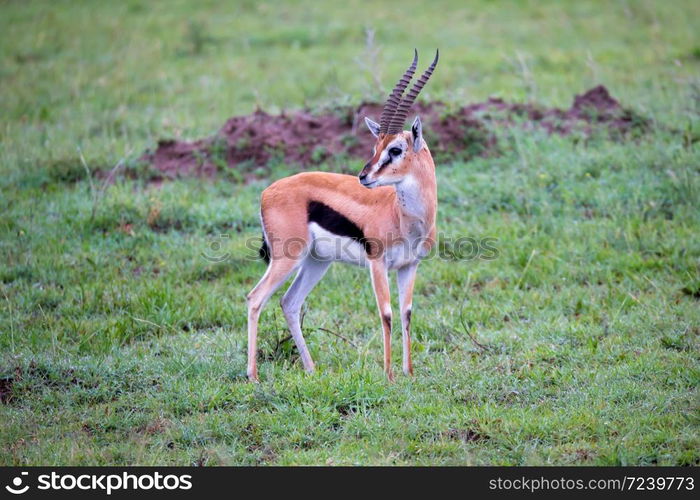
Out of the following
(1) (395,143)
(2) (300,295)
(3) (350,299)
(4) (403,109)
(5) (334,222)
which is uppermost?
(4) (403,109)

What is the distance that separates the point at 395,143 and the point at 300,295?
1292 mm

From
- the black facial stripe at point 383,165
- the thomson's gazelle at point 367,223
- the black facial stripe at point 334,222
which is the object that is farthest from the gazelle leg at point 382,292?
the black facial stripe at point 383,165

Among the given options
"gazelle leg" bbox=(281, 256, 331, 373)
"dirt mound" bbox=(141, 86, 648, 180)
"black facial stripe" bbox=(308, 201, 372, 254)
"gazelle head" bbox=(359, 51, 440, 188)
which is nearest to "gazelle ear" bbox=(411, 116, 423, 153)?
"gazelle head" bbox=(359, 51, 440, 188)

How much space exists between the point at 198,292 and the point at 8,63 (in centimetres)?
863

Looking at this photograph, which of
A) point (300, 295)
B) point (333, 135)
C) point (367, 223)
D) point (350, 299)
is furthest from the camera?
point (333, 135)

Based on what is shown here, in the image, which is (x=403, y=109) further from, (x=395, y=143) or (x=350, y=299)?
(x=350, y=299)

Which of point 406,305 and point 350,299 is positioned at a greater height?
point 406,305

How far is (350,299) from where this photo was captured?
706 cm

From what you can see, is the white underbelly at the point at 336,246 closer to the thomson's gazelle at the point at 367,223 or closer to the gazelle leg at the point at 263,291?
the thomson's gazelle at the point at 367,223

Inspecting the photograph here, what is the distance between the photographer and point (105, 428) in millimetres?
5031

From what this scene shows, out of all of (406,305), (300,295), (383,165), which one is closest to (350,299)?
(300,295)

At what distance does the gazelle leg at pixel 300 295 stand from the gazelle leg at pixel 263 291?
27cm

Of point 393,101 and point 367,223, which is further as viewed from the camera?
point 367,223
